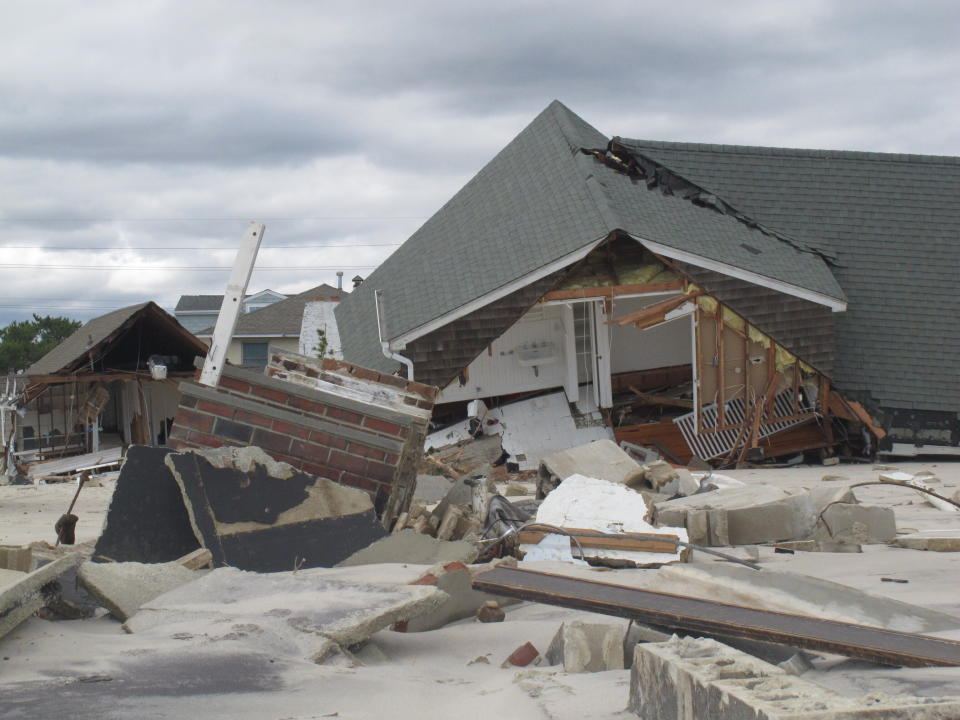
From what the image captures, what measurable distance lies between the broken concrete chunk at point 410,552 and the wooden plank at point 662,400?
39.8ft

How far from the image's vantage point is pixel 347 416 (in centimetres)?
727

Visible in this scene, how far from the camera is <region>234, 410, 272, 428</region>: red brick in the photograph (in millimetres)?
7094

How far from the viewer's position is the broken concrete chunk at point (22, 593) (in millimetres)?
4129

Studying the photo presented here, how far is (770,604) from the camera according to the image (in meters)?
4.54

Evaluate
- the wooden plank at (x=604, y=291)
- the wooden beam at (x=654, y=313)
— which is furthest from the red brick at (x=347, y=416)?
the wooden beam at (x=654, y=313)

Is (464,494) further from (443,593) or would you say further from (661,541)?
(443,593)

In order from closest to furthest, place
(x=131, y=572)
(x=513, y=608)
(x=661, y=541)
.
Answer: (x=131, y=572) < (x=513, y=608) < (x=661, y=541)

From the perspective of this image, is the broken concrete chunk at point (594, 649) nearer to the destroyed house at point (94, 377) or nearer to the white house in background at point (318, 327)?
the white house in background at point (318, 327)

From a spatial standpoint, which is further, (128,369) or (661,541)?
(128,369)

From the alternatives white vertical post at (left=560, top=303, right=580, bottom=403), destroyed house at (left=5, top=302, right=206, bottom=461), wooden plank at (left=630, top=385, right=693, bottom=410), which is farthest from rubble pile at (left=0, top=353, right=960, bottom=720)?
destroyed house at (left=5, top=302, right=206, bottom=461)

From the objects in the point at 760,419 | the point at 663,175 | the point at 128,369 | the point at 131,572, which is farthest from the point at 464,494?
the point at 128,369

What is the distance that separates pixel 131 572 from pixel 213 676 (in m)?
1.54

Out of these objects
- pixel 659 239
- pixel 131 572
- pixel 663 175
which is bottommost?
pixel 131 572

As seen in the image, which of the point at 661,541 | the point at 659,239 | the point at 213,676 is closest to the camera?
the point at 213,676
